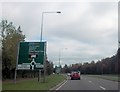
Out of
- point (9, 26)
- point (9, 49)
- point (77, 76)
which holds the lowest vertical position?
point (77, 76)

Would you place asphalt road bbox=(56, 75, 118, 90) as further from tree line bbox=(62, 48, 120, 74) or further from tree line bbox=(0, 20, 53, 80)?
tree line bbox=(62, 48, 120, 74)

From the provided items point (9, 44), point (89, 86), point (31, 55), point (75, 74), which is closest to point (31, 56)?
point (31, 55)

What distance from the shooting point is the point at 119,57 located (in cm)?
11475

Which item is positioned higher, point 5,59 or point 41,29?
point 41,29

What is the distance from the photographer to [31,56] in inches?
1581

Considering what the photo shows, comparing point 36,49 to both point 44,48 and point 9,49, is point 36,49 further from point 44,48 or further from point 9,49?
point 9,49

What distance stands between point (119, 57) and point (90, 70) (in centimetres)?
7609

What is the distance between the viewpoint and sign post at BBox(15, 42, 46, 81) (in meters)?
39.6

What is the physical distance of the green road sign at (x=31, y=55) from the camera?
3962 cm

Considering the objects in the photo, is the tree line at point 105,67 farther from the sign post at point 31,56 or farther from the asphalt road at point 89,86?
the sign post at point 31,56

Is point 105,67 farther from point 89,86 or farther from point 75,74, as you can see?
point 89,86

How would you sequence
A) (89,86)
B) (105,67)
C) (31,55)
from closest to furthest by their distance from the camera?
(89,86)
(31,55)
(105,67)

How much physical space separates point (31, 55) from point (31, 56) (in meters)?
0.12

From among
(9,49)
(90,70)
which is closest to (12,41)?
(9,49)
